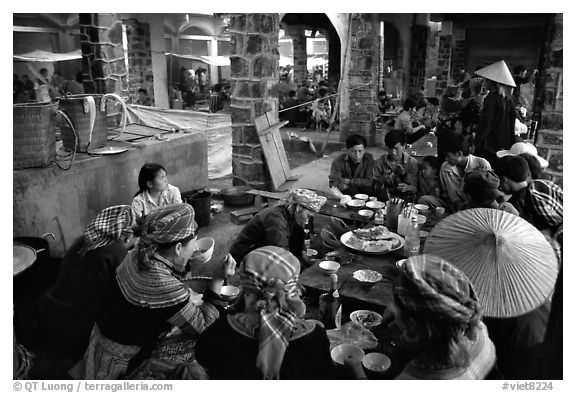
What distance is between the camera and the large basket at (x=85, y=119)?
5073 millimetres

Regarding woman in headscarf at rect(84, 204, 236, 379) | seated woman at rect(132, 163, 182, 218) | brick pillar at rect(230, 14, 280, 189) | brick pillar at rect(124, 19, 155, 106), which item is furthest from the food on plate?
brick pillar at rect(124, 19, 155, 106)

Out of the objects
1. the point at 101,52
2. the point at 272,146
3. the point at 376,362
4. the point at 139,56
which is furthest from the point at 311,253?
the point at 139,56

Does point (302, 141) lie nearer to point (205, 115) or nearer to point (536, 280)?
point (205, 115)

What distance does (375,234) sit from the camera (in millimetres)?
4082

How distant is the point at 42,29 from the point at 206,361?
1710cm

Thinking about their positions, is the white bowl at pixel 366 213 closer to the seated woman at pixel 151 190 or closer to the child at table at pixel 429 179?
the child at table at pixel 429 179

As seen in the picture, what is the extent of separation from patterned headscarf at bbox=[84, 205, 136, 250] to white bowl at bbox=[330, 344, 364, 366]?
1568mm

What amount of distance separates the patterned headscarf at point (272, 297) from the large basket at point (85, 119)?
11.9ft

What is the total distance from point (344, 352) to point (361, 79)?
912 cm

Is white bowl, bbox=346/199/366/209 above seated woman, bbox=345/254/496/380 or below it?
below

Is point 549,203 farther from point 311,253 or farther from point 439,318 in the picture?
point 311,253

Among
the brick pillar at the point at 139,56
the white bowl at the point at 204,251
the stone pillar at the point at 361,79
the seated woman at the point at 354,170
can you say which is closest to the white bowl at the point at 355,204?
the seated woman at the point at 354,170

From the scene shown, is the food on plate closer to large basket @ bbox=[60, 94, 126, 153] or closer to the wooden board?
large basket @ bbox=[60, 94, 126, 153]

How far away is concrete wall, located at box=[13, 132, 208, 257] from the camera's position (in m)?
4.50
